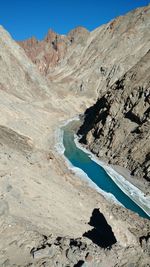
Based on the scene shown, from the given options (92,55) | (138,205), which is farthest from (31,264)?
(92,55)

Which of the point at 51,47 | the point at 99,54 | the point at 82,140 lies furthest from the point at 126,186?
the point at 51,47

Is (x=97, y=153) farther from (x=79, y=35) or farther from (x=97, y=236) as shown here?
(x=79, y=35)

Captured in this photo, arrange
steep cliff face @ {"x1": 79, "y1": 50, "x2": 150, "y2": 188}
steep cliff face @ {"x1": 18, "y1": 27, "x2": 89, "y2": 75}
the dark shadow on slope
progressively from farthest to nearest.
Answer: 1. steep cliff face @ {"x1": 18, "y1": 27, "x2": 89, "y2": 75}
2. steep cliff face @ {"x1": 79, "y1": 50, "x2": 150, "y2": 188}
3. the dark shadow on slope

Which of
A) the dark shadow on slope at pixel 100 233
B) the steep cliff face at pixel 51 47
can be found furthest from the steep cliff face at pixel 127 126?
the steep cliff face at pixel 51 47

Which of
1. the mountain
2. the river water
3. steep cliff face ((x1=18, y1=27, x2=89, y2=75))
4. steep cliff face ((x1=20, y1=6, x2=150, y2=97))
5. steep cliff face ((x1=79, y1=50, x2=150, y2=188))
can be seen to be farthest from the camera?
steep cliff face ((x1=18, y1=27, x2=89, y2=75))

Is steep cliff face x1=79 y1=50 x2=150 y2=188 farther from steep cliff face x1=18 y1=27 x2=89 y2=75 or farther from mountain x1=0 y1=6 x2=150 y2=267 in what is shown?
steep cliff face x1=18 y1=27 x2=89 y2=75

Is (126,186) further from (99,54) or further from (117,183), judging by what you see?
(99,54)

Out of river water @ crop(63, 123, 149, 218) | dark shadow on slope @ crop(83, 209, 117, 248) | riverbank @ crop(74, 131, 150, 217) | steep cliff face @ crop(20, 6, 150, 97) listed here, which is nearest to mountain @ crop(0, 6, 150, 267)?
dark shadow on slope @ crop(83, 209, 117, 248)
